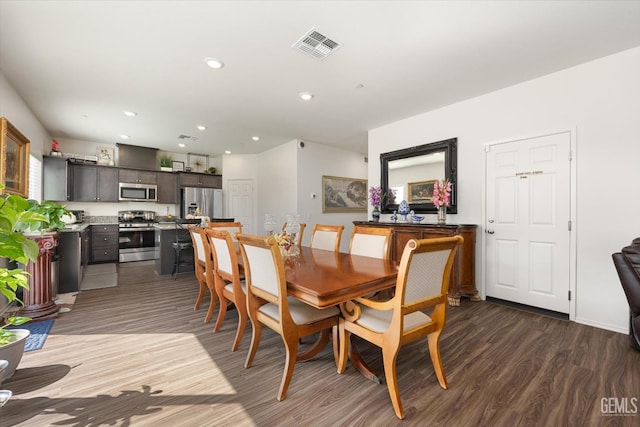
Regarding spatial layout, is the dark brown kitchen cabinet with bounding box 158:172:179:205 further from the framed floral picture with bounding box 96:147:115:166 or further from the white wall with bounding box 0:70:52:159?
the white wall with bounding box 0:70:52:159

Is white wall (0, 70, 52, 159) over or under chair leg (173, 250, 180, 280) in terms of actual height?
over

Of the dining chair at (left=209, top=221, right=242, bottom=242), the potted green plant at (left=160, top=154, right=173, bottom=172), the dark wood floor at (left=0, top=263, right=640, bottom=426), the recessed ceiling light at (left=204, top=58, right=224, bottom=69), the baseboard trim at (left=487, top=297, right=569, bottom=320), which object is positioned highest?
the recessed ceiling light at (left=204, top=58, right=224, bottom=69)

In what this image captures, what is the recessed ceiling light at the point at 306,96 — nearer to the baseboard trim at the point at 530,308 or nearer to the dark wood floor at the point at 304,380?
the dark wood floor at the point at 304,380

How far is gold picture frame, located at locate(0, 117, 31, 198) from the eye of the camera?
9.17ft

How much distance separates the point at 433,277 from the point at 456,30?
2.05 metres

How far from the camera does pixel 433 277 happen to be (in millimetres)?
1593

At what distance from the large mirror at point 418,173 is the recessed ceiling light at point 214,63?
2.86 metres

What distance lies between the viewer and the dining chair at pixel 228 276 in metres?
2.15

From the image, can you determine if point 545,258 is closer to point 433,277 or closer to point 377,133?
point 433,277

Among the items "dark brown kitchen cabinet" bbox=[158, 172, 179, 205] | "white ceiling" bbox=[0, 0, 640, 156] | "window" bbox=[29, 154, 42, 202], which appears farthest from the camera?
"dark brown kitchen cabinet" bbox=[158, 172, 179, 205]

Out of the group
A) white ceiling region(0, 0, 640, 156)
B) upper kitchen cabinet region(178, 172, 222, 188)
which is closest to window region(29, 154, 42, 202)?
white ceiling region(0, 0, 640, 156)

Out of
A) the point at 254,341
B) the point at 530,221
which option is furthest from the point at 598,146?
the point at 254,341

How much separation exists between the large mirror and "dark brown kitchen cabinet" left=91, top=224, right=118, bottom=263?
5703mm

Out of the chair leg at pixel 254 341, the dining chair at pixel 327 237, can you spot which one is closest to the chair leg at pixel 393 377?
the chair leg at pixel 254 341
